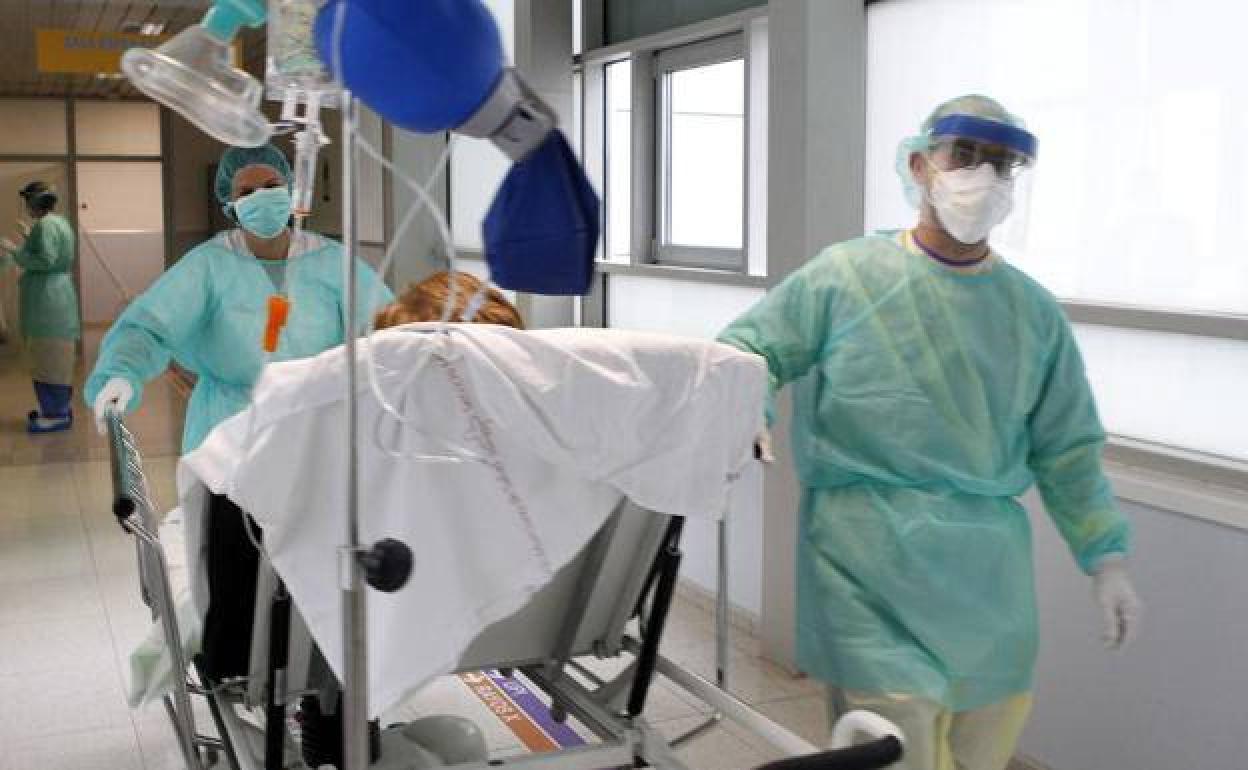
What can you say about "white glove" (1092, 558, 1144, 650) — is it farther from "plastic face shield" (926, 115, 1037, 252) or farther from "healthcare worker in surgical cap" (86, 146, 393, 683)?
"healthcare worker in surgical cap" (86, 146, 393, 683)

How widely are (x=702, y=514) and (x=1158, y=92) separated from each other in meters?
1.67

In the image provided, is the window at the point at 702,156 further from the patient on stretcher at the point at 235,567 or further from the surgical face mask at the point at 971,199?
the patient on stretcher at the point at 235,567

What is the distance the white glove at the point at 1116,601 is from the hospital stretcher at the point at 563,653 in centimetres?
66

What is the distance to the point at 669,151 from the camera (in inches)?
Result: 196

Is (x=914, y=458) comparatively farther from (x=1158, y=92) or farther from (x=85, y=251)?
(x=85, y=251)

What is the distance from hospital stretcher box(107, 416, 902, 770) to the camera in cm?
181

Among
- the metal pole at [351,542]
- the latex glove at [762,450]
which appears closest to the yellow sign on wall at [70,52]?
the latex glove at [762,450]

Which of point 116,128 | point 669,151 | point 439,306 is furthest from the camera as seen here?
point 116,128

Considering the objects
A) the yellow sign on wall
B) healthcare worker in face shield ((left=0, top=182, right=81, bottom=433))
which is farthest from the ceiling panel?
healthcare worker in face shield ((left=0, top=182, right=81, bottom=433))

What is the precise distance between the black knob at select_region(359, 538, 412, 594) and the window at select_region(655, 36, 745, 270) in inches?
125

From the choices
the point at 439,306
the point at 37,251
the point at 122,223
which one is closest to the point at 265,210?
the point at 439,306

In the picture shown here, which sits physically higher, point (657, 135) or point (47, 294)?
point (657, 135)

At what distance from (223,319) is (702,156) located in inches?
86.5

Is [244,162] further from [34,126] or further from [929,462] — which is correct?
[34,126]
